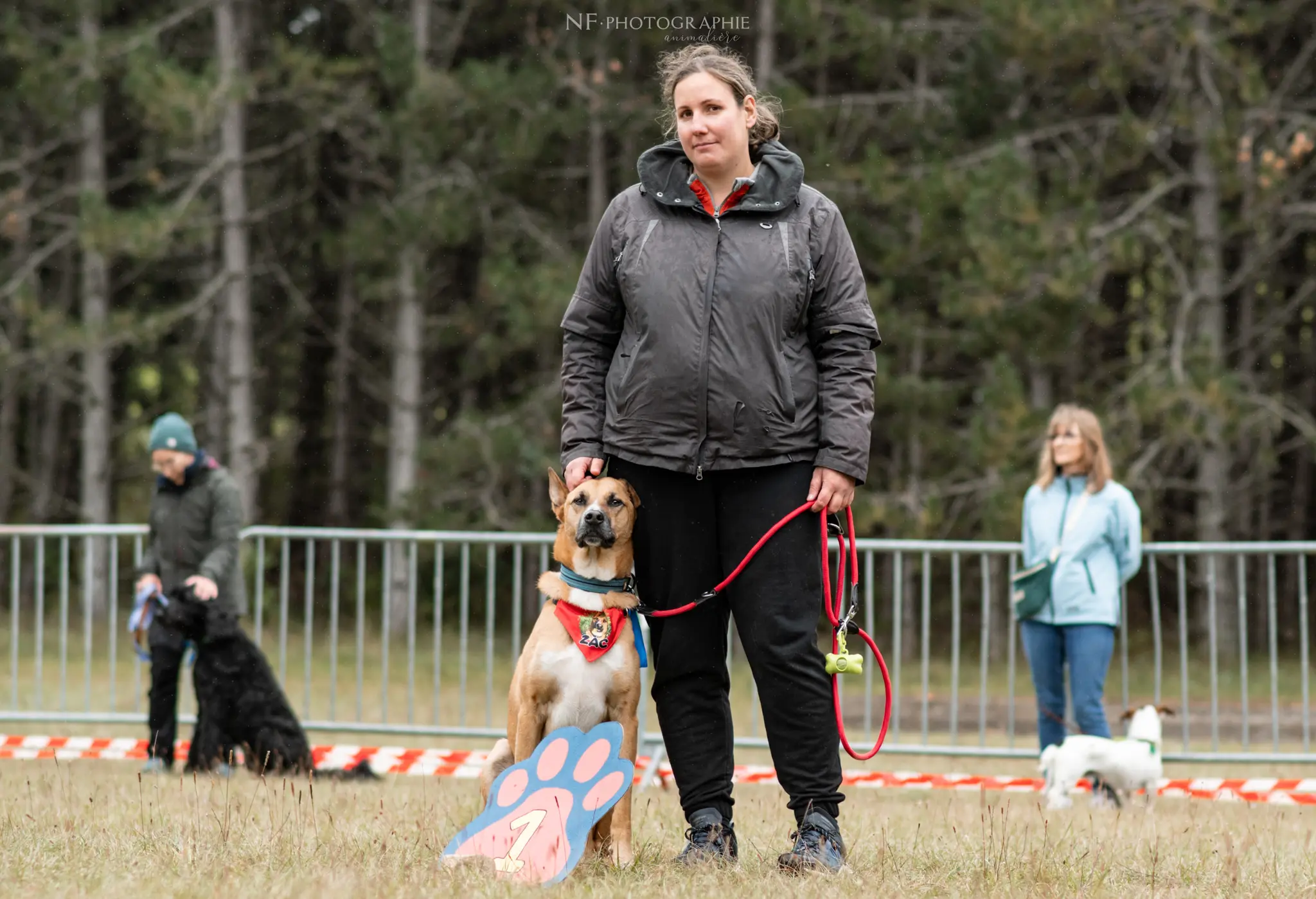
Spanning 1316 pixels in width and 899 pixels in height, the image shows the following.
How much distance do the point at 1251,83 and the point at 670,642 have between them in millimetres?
11702

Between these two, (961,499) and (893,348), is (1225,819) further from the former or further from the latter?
(893,348)

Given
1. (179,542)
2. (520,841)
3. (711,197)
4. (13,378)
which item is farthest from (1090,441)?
(13,378)

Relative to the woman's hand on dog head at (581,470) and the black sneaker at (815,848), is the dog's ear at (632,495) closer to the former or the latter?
the woman's hand on dog head at (581,470)

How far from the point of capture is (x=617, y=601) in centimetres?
434

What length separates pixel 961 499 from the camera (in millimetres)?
15133

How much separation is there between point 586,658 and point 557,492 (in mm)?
623

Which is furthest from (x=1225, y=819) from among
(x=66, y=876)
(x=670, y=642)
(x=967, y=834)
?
(x=66, y=876)

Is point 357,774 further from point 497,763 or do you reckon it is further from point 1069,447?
point 1069,447

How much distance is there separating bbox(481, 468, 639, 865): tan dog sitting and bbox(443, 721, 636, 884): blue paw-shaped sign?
14 centimetres

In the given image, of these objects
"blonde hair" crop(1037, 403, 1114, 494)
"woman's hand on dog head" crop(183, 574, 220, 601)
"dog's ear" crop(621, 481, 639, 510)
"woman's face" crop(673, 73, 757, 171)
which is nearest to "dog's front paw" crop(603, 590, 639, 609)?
"dog's ear" crop(621, 481, 639, 510)

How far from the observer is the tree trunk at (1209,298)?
14.6 meters

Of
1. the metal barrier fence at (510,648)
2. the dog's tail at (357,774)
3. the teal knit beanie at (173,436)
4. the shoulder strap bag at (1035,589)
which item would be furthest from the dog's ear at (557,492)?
the teal knit beanie at (173,436)

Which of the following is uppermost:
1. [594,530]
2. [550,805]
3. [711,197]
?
[711,197]

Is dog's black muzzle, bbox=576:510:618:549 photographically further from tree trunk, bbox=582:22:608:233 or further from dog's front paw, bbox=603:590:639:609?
tree trunk, bbox=582:22:608:233
